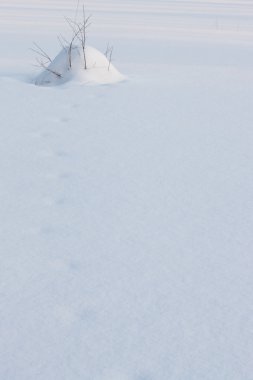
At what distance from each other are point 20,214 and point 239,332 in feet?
2.53

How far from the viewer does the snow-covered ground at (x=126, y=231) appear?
1.04m

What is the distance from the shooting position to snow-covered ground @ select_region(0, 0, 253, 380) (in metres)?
1.04

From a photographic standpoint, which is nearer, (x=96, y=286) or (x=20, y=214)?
(x=96, y=286)

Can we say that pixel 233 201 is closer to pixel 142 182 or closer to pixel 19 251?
pixel 142 182

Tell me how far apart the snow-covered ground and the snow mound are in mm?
140

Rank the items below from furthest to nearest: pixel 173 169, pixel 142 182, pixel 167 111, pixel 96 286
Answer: pixel 167 111 → pixel 173 169 → pixel 142 182 → pixel 96 286

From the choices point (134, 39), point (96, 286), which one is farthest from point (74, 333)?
point (134, 39)

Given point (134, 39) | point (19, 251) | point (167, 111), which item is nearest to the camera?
point (19, 251)

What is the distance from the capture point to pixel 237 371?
39.1 inches

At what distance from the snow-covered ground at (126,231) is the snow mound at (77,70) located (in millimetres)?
140

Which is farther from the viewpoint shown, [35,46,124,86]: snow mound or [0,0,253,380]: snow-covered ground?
[35,46,124,86]: snow mound

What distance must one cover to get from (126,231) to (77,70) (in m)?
2.14

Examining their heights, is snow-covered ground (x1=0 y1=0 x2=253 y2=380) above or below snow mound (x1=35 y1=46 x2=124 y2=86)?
above

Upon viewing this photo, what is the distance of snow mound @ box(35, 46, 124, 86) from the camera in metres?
3.44
